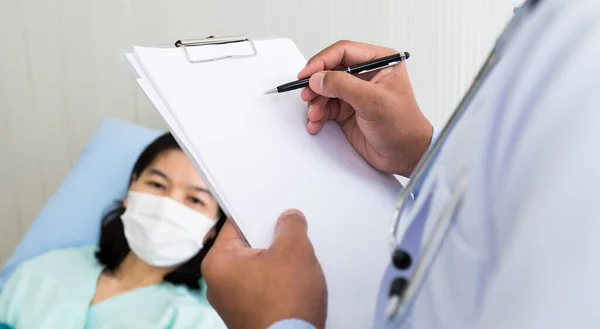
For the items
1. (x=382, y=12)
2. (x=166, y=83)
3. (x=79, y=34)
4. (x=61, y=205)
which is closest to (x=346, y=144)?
(x=166, y=83)

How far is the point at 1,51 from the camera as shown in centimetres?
175

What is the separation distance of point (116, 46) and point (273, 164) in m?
1.23

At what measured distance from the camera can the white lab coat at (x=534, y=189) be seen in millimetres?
260

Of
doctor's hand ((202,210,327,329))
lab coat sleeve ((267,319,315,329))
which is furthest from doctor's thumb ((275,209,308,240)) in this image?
lab coat sleeve ((267,319,315,329))

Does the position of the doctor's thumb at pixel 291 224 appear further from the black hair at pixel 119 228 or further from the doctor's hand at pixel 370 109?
the black hair at pixel 119 228

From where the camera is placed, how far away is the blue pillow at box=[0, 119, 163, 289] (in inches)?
62.1

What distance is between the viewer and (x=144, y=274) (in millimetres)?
1474

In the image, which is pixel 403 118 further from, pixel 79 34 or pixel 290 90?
pixel 79 34

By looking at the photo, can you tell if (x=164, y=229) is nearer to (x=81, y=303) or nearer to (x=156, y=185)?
(x=156, y=185)

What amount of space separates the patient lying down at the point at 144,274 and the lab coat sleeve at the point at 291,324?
0.82 m

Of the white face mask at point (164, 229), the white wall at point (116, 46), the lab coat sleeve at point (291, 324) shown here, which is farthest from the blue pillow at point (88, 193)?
the lab coat sleeve at point (291, 324)

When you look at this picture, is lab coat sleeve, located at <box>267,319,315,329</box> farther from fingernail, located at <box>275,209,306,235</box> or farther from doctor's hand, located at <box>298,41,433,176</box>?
doctor's hand, located at <box>298,41,433,176</box>

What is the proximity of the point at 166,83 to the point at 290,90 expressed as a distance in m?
0.18

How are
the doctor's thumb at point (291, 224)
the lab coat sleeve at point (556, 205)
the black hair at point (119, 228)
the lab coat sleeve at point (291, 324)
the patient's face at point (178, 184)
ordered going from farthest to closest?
the black hair at point (119, 228)
the patient's face at point (178, 184)
the doctor's thumb at point (291, 224)
the lab coat sleeve at point (291, 324)
the lab coat sleeve at point (556, 205)
